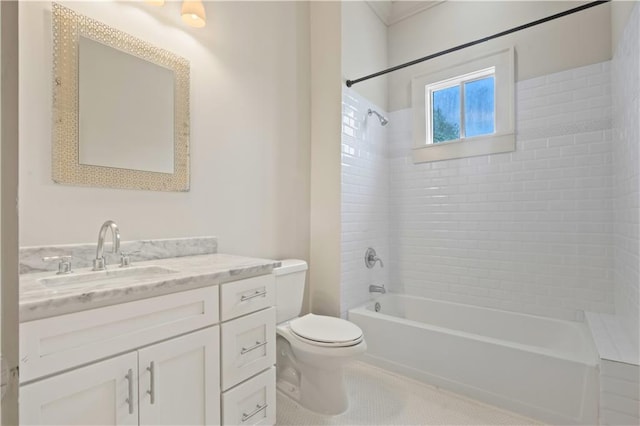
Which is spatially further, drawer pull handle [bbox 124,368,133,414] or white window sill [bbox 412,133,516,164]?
white window sill [bbox 412,133,516,164]

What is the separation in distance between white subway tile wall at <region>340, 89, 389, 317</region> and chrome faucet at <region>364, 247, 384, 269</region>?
47mm

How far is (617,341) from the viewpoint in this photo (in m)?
1.66

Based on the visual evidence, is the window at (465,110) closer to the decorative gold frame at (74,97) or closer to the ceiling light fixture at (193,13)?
the ceiling light fixture at (193,13)

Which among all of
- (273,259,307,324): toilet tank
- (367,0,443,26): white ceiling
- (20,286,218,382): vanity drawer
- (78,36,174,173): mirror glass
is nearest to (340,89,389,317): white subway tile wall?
(273,259,307,324): toilet tank

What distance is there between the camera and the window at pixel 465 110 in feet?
8.22

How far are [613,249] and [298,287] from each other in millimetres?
2103

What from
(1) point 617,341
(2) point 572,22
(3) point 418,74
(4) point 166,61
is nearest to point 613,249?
(1) point 617,341

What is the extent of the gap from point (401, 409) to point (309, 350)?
Result: 67 centimetres

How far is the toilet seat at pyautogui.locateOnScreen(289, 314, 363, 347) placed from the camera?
1690 mm

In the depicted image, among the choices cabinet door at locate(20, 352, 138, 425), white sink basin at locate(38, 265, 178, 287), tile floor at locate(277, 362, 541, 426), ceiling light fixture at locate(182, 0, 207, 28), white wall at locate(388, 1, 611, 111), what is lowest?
tile floor at locate(277, 362, 541, 426)

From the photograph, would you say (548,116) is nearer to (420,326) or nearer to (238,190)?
(420,326)

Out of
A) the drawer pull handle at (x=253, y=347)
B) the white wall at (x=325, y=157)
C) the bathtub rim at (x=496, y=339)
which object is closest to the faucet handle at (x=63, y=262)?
the drawer pull handle at (x=253, y=347)

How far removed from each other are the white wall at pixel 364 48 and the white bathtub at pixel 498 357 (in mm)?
1892

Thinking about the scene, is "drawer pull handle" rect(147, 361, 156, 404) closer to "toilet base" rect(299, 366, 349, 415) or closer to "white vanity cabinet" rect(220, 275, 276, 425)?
"white vanity cabinet" rect(220, 275, 276, 425)
